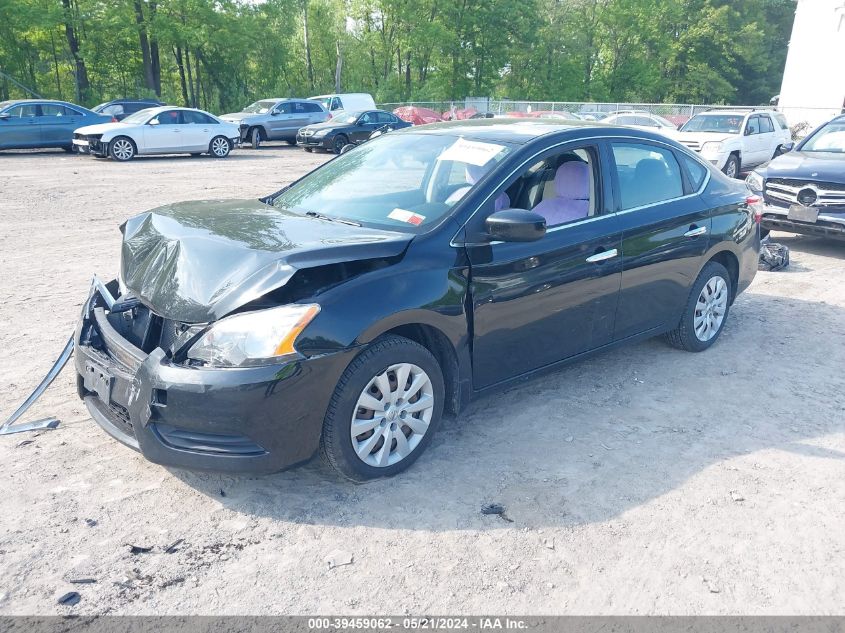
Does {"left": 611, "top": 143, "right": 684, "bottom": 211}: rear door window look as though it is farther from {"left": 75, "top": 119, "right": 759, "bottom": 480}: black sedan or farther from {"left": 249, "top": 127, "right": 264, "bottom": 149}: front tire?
{"left": 249, "top": 127, "right": 264, "bottom": 149}: front tire

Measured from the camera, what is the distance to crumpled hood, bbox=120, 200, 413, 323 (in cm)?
326

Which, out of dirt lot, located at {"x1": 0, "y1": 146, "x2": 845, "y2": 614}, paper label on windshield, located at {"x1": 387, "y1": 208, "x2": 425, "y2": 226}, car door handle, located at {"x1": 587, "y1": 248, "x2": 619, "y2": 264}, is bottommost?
dirt lot, located at {"x1": 0, "y1": 146, "x2": 845, "y2": 614}

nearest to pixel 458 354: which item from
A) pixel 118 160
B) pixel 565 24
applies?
pixel 118 160

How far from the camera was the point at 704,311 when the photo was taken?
5.54 meters

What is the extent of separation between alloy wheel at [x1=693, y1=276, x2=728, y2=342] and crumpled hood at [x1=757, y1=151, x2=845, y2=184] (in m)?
4.07

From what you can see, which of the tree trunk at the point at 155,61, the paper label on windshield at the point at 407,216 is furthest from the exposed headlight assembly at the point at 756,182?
the tree trunk at the point at 155,61

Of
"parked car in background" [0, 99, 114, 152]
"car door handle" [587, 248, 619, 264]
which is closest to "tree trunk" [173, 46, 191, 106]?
"parked car in background" [0, 99, 114, 152]

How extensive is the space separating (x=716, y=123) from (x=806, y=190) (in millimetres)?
9532

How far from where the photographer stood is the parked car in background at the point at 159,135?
19.1m

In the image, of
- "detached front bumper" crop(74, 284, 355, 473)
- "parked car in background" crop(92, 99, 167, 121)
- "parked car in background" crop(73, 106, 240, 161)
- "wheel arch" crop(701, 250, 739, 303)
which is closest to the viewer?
"detached front bumper" crop(74, 284, 355, 473)

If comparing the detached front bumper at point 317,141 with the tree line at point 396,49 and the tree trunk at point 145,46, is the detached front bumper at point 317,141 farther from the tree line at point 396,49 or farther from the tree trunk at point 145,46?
the tree trunk at point 145,46

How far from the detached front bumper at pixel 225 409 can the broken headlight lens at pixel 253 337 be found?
57 millimetres

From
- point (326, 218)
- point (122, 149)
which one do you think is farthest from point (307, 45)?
point (326, 218)

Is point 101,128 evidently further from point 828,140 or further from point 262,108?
point 828,140
